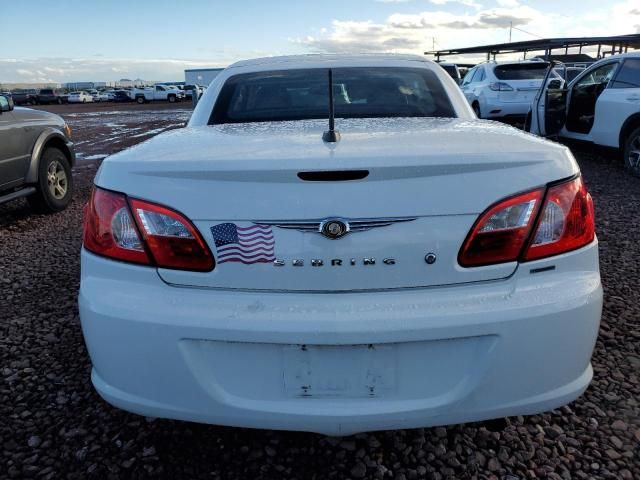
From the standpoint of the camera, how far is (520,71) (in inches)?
461

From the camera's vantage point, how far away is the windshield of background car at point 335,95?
2.80m

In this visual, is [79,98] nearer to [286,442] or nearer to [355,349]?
[286,442]

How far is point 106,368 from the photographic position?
174 centimetres

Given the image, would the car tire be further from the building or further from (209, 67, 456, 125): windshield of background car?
the building

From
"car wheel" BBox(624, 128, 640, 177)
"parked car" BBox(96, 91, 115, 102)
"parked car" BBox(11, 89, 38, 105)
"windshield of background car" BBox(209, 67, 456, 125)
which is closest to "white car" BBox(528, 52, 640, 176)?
"car wheel" BBox(624, 128, 640, 177)

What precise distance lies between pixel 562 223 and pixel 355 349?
765 millimetres

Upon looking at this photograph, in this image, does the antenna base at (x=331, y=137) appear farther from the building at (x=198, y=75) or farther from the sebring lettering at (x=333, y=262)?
the building at (x=198, y=75)

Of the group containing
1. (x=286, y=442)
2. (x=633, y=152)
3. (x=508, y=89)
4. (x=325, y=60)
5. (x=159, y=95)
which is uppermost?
(x=325, y=60)

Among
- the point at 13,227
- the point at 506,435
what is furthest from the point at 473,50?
the point at 506,435

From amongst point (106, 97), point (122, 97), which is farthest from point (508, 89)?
point (106, 97)

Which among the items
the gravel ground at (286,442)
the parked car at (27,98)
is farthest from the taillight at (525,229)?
the parked car at (27,98)

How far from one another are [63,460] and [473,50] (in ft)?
109

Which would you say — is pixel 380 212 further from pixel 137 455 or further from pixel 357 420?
pixel 137 455

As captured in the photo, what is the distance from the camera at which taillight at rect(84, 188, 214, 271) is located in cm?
161
